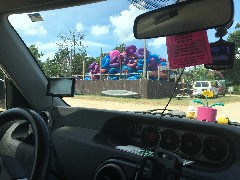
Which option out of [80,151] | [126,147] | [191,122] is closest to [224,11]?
[191,122]

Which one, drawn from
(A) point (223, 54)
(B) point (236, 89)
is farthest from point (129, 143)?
(A) point (223, 54)

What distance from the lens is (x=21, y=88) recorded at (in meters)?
3.64

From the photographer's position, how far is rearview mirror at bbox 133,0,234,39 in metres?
1.55

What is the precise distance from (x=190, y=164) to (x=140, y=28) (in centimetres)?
88

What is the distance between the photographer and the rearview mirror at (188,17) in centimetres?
155

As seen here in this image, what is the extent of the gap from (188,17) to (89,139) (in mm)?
1439

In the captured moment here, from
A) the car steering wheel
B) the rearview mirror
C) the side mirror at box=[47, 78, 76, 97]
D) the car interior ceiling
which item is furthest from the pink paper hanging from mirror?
the side mirror at box=[47, 78, 76, 97]

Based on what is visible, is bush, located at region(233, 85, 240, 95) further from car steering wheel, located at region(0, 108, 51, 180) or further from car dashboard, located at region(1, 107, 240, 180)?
car steering wheel, located at region(0, 108, 51, 180)

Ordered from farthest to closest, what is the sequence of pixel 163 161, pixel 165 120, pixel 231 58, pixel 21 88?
1. pixel 21 88
2. pixel 165 120
3. pixel 231 58
4. pixel 163 161

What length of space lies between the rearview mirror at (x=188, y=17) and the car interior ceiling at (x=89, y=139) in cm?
63

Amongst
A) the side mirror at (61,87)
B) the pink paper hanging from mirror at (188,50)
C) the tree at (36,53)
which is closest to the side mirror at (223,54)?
the pink paper hanging from mirror at (188,50)

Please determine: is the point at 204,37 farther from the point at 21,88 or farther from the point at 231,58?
the point at 21,88

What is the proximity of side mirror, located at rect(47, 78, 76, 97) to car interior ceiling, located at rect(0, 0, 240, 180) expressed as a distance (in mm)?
246

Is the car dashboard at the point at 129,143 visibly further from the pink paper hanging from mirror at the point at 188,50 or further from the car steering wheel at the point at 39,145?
the car steering wheel at the point at 39,145
